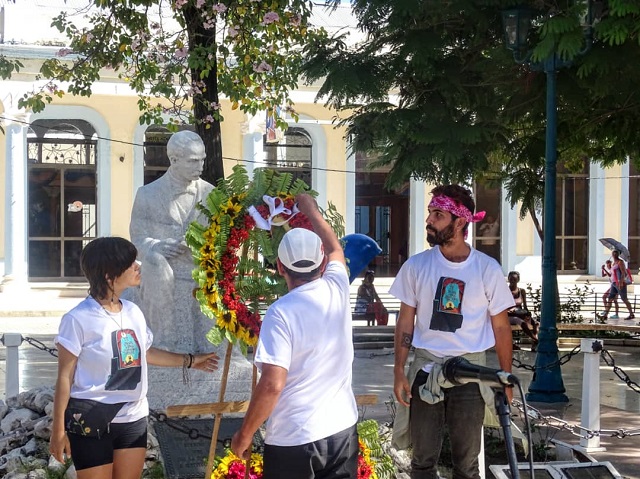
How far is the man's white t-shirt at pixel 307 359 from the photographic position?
362cm

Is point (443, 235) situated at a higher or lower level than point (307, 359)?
higher

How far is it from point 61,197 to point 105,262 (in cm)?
2467

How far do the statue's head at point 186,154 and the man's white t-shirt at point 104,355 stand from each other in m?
2.74

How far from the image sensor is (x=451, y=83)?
33.6 feet

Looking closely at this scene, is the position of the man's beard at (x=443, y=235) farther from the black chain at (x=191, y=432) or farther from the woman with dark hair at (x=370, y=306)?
the woman with dark hair at (x=370, y=306)

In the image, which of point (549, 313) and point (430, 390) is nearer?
point (430, 390)

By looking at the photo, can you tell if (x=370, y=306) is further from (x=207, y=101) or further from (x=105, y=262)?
(x=105, y=262)

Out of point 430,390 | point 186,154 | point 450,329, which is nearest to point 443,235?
point 450,329

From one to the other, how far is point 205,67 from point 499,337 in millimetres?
6563

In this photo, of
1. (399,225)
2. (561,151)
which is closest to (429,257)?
(561,151)

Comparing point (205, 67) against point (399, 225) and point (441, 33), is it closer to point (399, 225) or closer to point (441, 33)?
point (441, 33)

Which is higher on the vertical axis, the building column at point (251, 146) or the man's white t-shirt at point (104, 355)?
the building column at point (251, 146)

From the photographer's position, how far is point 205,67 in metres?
10.6

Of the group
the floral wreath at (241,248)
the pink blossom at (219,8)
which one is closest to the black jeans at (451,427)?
the floral wreath at (241,248)
